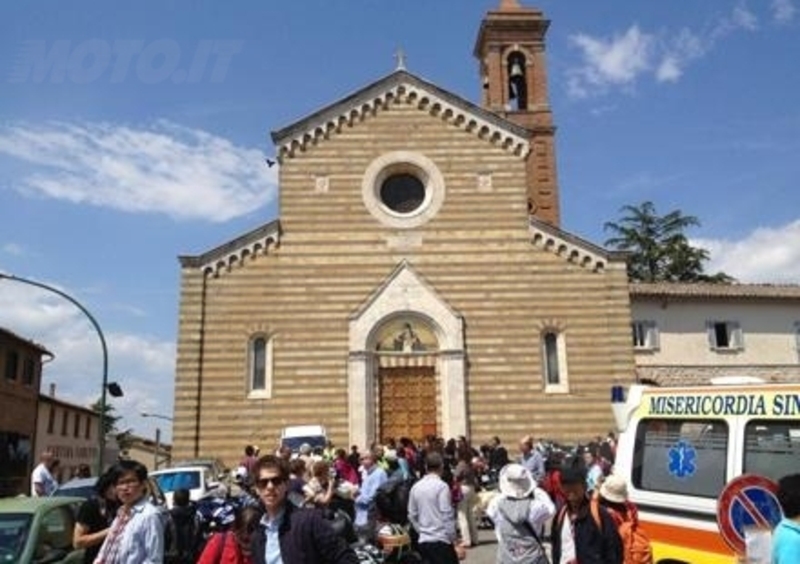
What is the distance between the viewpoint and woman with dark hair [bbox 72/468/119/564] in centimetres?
658

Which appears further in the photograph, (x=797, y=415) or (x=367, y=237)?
(x=367, y=237)

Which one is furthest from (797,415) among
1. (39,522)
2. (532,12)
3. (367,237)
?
(532,12)

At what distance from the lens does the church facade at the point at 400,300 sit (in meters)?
23.5

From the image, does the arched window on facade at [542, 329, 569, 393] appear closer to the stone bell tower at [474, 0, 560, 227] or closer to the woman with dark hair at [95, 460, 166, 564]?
the stone bell tower at [474, 0, 560, 227]

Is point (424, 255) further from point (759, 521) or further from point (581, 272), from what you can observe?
point (759, 521)

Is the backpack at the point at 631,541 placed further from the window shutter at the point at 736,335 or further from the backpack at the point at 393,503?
the window shutter at the point at 736,335

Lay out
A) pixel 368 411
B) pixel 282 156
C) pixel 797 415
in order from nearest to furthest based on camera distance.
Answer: pixel 797 415
pixel 368 411
pixel 282 156

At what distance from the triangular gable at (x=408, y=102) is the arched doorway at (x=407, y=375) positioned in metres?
6.61

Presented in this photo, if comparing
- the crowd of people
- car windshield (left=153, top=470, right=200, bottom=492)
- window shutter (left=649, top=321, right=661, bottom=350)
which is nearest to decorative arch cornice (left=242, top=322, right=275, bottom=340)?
car windshield (left=153, top=470, right=200, bottom=492)

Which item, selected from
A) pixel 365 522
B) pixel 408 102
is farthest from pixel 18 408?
pixel 365 522

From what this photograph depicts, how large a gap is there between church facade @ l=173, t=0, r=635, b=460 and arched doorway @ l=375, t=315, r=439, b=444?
44 mm

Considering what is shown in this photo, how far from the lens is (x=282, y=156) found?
25.5 metres

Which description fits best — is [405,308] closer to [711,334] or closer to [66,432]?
[711,334]

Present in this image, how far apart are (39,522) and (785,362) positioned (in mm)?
30584
